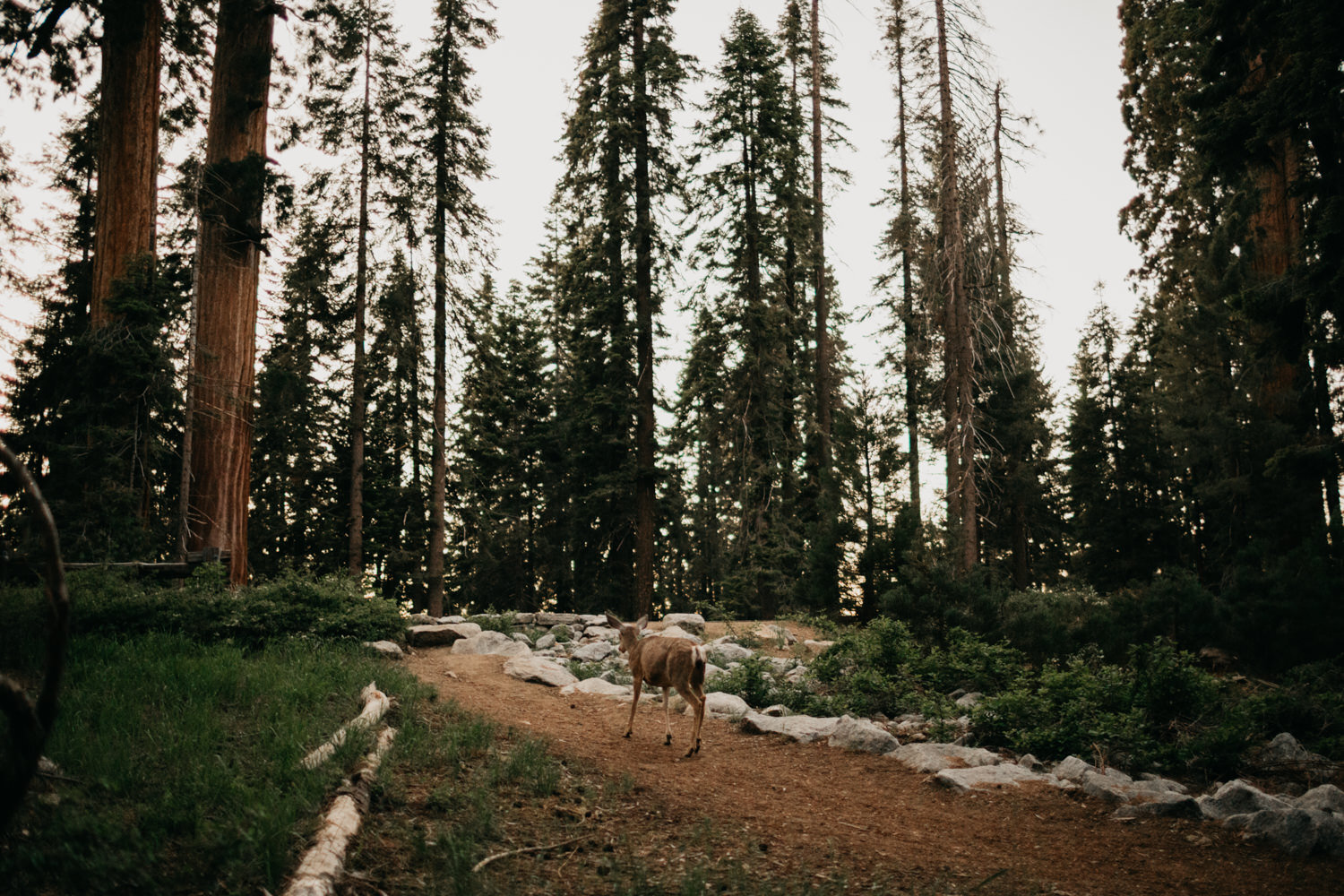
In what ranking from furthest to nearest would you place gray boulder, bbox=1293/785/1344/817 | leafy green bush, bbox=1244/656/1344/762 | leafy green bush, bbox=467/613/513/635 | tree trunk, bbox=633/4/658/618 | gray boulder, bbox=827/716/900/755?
tree trunk, bbox=633/4/658/618, leafy green bush, bbox=467/613/513/635, gray boulder, bbox=827/716/900/755, leafy green bush, bbox=1244/656/1344/762, gray boulder, bbox=1293/785/1344/817

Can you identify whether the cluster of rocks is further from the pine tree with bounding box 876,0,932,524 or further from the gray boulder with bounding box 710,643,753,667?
the pine tree with bounding box 876,0,932,524

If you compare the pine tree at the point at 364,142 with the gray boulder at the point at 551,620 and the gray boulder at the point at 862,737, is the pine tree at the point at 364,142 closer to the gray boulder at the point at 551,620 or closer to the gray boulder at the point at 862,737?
the gray boulder at the point at 551,620

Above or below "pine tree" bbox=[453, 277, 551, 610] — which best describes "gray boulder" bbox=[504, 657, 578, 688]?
below

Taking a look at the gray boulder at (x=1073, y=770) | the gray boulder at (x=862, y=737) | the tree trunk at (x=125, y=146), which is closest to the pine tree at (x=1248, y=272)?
the gray boulder at (x=1073, y=770)

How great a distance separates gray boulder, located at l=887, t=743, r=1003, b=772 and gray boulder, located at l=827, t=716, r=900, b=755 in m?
0.11

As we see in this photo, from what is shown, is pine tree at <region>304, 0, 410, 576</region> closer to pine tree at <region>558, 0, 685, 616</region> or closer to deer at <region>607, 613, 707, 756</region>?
pine tree at <region>558, 0, 685, 616</region>

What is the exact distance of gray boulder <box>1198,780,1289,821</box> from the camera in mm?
5504

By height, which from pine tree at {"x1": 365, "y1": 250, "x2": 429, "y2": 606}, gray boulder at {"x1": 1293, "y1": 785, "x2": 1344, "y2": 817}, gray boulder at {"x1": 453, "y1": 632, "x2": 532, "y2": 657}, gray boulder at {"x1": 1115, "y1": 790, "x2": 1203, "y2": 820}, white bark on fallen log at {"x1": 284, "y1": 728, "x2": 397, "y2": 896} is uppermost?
pine tree at {"x1": 365, "y1": 250, "x2": 429, "y2": 606}

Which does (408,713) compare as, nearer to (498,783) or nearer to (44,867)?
(498,783)

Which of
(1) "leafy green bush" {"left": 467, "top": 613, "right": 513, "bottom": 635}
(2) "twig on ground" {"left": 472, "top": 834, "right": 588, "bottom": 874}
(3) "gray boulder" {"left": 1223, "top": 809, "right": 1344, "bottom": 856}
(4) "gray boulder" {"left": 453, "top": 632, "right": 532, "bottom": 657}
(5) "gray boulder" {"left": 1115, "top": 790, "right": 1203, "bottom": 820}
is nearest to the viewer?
(2) "twig on ground" {"left": 472, "top": 834, "right": 588, "bottom": 874}

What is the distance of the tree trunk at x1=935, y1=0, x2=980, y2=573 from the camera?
53.1ft

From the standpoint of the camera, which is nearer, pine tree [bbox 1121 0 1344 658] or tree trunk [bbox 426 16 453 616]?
pine tree [bbox 1121 0 1344 658]

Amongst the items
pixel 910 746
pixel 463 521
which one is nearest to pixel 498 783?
pixel 910 746

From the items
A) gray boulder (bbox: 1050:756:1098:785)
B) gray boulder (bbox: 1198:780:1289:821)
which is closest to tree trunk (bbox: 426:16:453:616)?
gray boulder (bbox: 1050:756:1098:785)
